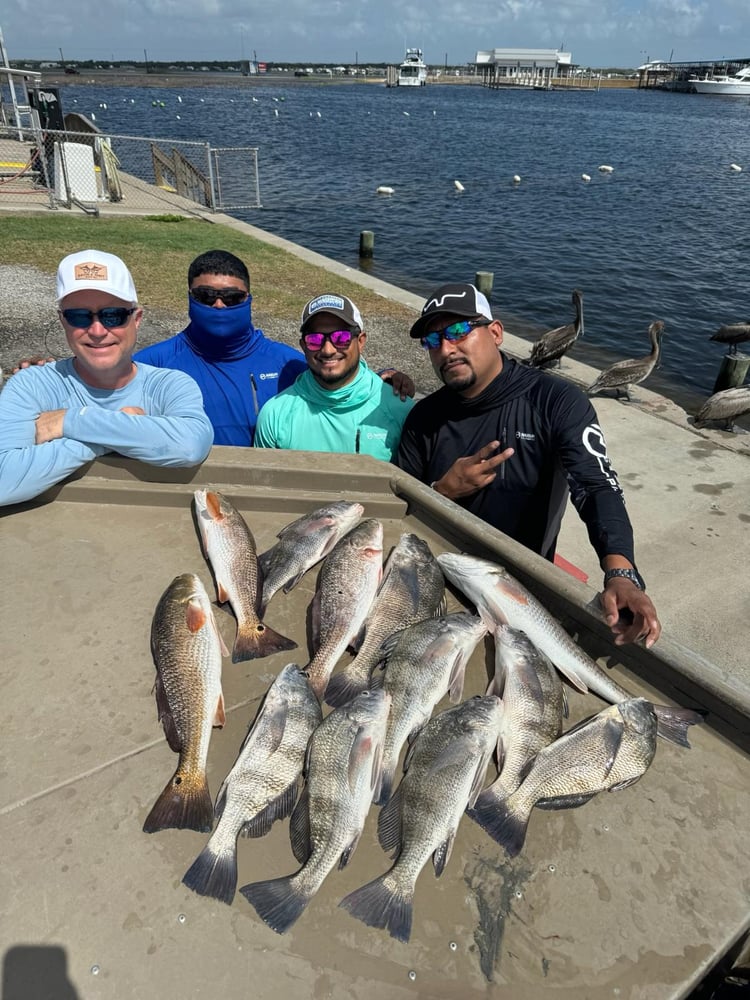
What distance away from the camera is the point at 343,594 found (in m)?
2.77

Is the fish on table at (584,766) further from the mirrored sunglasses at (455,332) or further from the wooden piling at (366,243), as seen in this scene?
the wooden piling at (366,243)

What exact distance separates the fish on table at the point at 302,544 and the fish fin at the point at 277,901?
3.94 ft

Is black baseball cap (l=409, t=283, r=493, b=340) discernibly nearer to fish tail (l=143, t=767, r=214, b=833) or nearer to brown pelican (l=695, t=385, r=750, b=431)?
fish tail (l=143, t=767, r=214, b=833)

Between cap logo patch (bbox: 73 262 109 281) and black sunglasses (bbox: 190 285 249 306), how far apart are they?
53.7 inches

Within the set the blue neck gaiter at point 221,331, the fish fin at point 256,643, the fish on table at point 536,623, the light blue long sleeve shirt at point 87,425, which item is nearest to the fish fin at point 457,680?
the fish on table at point 536,623

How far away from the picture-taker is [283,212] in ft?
89.8

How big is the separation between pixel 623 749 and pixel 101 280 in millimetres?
3160

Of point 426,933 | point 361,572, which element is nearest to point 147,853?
point 426,933

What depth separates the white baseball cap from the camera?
303 cm

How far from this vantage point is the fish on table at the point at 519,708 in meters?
2.11

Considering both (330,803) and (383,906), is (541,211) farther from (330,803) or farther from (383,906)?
(383,906)

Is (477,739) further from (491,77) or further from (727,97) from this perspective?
(491,77)

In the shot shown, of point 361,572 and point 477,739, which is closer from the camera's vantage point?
point 477,739

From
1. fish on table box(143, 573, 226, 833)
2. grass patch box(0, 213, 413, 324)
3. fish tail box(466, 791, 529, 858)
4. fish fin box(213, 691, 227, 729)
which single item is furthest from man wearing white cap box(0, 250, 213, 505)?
grass patch box(0, 213, 413, 324)
